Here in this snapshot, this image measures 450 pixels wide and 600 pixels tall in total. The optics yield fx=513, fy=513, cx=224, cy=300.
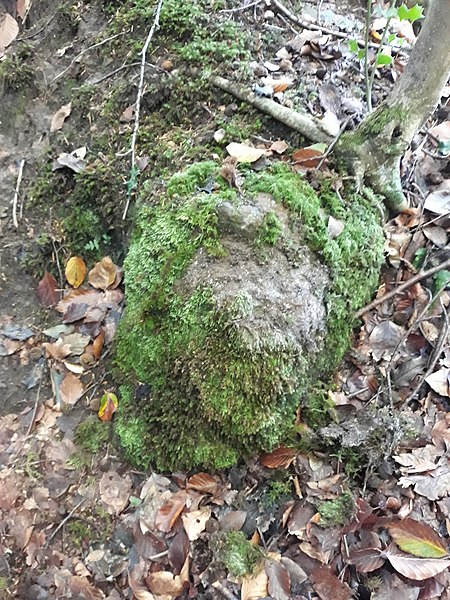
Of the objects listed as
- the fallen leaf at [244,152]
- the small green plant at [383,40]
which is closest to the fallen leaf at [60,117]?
the fallen leaf at [244,152]

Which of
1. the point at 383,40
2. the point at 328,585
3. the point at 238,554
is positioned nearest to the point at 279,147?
the point at 383,40

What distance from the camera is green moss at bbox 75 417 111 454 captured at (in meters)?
2.81

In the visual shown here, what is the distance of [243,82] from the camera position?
329cm

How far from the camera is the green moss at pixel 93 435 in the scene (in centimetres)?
281

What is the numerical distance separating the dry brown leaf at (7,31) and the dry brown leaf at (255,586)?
413 cm

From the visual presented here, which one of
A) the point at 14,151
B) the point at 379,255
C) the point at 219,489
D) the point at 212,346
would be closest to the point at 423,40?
the point at 379,255

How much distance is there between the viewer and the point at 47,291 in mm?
3283

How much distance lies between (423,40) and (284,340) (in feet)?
5.41

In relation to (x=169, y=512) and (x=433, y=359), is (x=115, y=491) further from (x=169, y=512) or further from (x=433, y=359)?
(x=433, y=359)

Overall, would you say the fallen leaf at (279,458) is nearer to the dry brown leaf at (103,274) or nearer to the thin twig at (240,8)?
the dry brown leaf at (103,274)

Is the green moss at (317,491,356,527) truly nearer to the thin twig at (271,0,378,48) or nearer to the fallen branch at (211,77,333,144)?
the fallen branch at (211,77,333,144)

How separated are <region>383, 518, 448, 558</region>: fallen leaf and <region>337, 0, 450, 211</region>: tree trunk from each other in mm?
1783

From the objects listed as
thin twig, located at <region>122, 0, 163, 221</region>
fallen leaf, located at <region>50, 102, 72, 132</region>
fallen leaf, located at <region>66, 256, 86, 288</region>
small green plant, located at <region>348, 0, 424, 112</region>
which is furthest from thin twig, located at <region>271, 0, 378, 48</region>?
fallen leaf, located at <region>66, 256, 86, 288</region>

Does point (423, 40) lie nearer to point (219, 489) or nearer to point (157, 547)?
point (219, 489)
